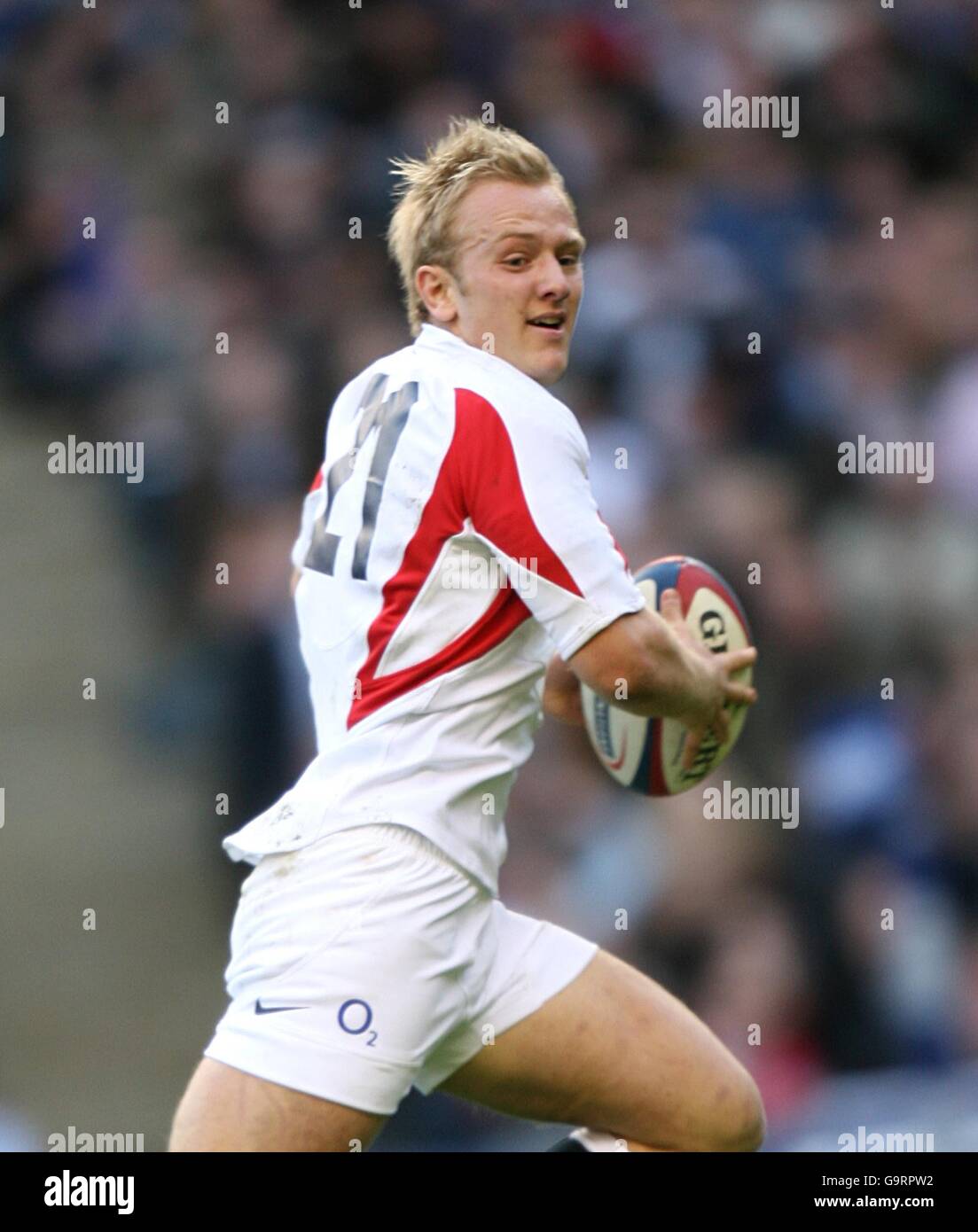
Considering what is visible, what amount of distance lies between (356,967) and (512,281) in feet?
4.05

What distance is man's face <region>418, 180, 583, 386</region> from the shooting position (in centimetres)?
353

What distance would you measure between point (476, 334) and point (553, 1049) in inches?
49.6

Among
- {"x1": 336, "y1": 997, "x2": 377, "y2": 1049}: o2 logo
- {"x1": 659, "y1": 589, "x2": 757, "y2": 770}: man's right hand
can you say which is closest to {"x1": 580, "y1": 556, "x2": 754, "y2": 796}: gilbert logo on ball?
{"x1": 659, "y1": 589, "x2": 757, "y2": 770}: man's right hand

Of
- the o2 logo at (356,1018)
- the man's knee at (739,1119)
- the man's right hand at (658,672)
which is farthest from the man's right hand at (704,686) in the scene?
the o2 logo at (356,1018)

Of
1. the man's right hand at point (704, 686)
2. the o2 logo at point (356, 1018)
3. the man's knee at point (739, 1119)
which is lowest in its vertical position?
the man's knee at point (739, 1119)

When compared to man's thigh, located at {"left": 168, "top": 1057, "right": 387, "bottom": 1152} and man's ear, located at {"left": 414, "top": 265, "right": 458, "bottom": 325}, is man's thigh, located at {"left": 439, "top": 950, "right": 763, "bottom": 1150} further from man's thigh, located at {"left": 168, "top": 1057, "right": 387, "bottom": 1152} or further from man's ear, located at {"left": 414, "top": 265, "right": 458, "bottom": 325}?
man's ear, located at {"left": 414, "top": 265, "right": 458, "bottom": 325}

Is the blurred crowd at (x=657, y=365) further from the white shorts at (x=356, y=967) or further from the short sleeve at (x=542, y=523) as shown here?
the short sleeve at (x=542, y=523)

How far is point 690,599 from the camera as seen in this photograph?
Answer: 391 centimetres

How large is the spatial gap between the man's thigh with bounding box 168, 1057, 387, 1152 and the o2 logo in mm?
115

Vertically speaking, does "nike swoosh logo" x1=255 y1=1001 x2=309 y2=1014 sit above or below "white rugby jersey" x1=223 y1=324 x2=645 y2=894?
below

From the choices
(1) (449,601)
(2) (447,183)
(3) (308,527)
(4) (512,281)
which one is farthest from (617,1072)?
(2) (447,183)

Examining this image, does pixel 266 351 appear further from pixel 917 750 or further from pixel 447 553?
pixel 447 553

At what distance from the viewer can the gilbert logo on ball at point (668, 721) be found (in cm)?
382

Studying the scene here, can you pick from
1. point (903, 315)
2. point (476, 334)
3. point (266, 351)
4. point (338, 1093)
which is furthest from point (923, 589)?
point (338, 1093)
